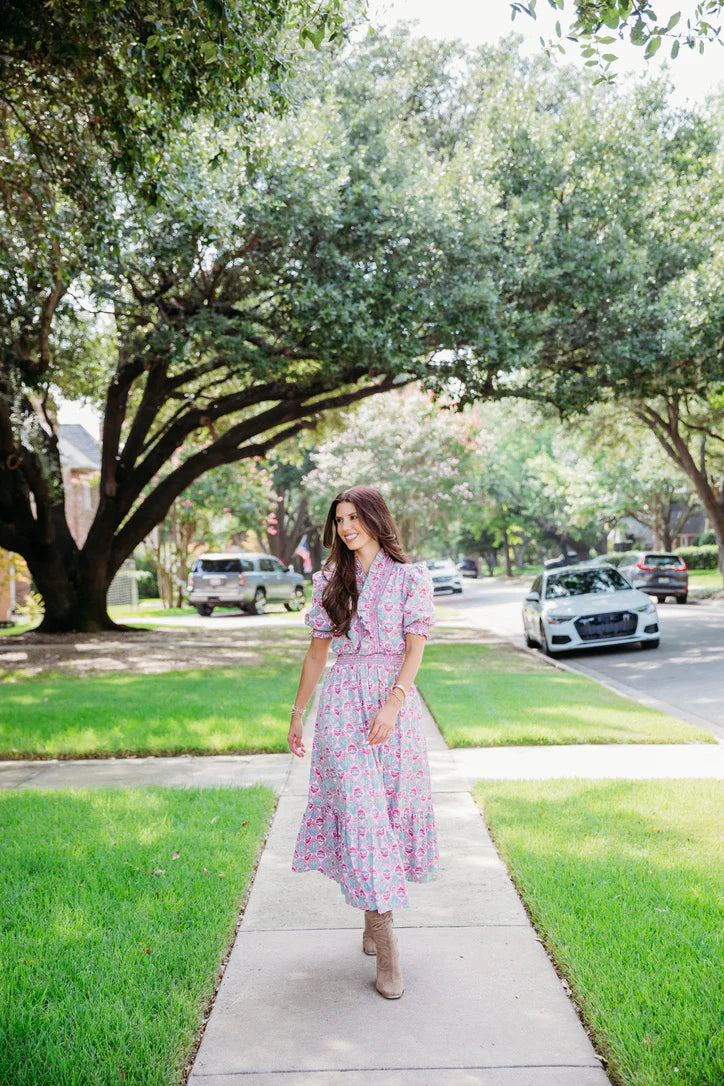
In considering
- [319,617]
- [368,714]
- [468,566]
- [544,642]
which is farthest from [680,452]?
[468,566]

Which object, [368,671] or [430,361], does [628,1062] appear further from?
[430,361]

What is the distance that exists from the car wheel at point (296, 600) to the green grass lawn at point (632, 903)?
27134mm

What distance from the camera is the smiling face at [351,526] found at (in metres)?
3.79

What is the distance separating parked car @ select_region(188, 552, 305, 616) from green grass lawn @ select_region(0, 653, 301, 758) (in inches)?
653

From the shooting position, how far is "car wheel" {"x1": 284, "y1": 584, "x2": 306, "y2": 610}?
1319 inches

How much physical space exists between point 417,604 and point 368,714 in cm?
47

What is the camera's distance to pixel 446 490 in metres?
39.6

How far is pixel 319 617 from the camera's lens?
3.84 metres

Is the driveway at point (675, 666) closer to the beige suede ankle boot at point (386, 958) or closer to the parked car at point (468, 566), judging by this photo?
the beige suede ankle boot at point (386, 958)

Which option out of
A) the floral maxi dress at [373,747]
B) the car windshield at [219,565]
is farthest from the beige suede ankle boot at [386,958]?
the car windshield at [219,565]

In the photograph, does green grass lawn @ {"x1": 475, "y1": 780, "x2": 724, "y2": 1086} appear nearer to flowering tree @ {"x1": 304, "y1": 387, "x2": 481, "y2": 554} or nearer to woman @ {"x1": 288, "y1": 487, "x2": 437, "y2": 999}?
woman @ {"x1": 288, "y1": 487, "x2": 437, "y2": 999}

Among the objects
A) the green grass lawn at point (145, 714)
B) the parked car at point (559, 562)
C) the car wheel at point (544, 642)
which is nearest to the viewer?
the green grass lawn at point (145, 714)

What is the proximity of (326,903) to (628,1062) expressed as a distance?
1.91m

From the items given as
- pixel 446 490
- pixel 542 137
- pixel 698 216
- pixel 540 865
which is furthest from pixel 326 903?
pixel 446 490
